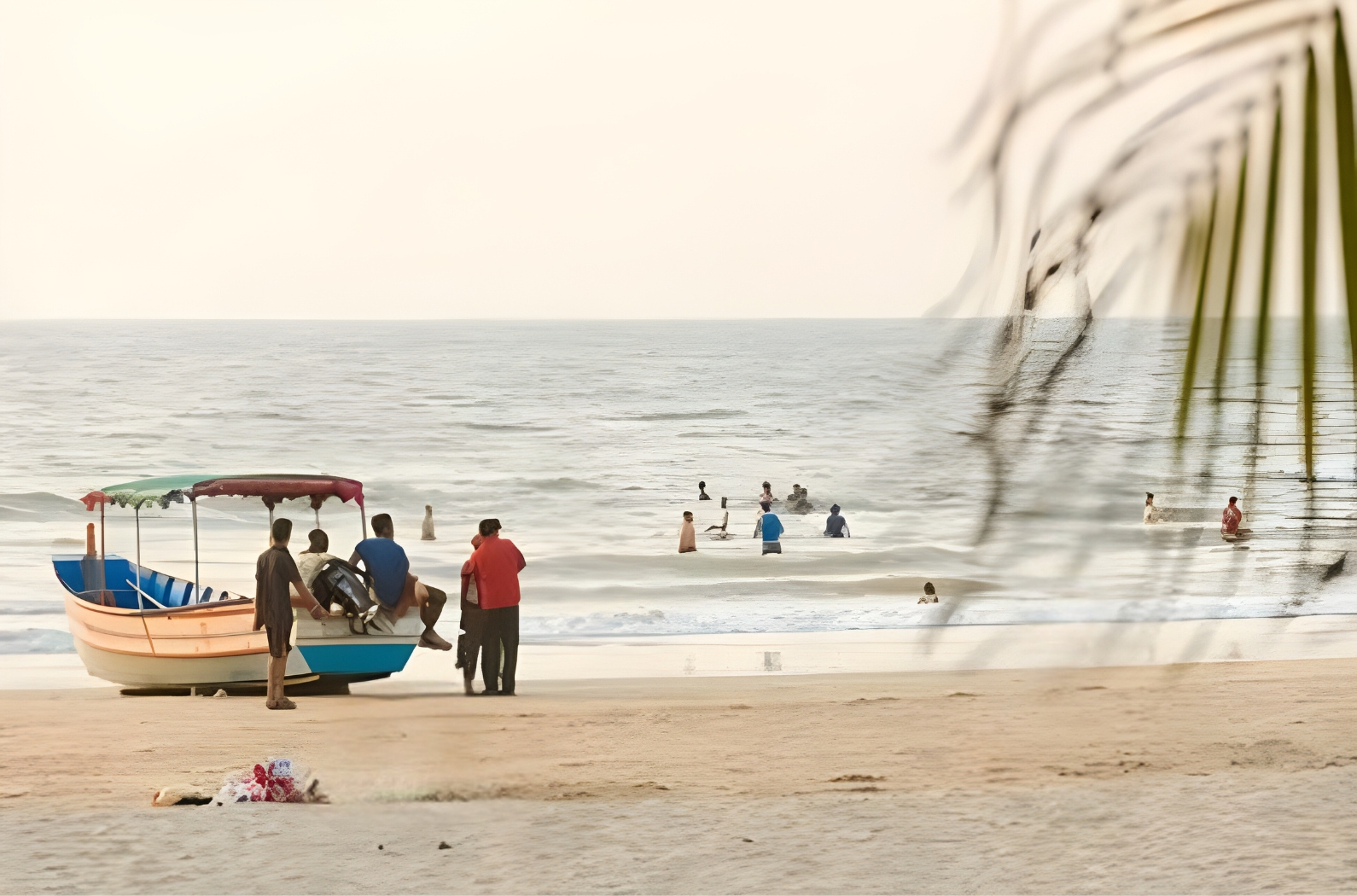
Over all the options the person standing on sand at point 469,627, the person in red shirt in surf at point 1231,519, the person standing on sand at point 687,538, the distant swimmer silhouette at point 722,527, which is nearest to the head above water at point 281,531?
the person standing on sand at point 469,627

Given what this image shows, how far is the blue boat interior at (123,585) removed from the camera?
12.6 metres

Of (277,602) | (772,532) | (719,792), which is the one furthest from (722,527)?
(719,792)

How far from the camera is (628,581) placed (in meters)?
20.1

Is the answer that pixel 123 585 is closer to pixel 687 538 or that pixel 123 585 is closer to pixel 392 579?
pixel 392 579

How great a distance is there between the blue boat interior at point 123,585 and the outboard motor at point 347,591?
323cm

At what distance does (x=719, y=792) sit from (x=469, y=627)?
3778 millimetres

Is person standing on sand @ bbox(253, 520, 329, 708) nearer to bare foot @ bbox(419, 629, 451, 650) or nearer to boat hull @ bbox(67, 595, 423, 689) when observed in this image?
boat hull @ bbox(67, 595, 423, 689)

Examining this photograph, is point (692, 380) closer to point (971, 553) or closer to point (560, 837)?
point (560, 837)

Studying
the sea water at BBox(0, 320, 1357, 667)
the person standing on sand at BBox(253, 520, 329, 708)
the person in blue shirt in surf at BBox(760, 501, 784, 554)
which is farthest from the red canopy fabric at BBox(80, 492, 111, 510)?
the person in blue shirt in surf at BBox(760, 501, 784, 554)

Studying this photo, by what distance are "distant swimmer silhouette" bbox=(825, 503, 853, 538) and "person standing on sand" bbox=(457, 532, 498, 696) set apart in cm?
1385

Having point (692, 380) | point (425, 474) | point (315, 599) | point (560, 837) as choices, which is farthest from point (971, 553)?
point (692, 380)

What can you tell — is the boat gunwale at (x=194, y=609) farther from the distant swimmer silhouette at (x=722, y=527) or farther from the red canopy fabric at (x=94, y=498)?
the distant swimmer silhouette at (x=722, y=527)

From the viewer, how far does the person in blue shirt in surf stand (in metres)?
23.7

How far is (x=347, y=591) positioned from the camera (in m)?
9.63
